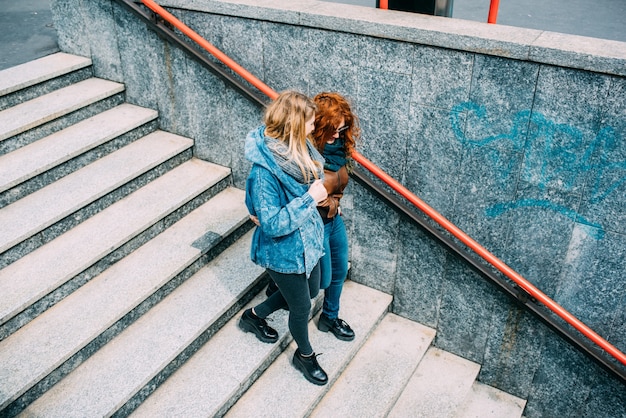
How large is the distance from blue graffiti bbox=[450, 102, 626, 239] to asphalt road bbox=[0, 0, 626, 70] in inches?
104

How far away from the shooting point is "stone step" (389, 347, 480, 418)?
4.06 m

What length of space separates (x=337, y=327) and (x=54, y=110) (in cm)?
297

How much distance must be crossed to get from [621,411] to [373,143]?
260 centimetres

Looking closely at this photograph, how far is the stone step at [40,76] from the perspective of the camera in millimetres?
4656

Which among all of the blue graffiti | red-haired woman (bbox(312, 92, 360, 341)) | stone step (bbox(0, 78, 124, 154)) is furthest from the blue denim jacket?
stone step (bbox(0, 78, 124, 154))

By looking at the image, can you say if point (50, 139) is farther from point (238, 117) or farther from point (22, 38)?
point (22, 38)

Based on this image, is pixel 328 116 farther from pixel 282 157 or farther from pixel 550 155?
pixel 550 155

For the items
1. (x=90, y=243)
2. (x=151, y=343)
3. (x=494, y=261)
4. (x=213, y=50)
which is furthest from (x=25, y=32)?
(x=494, y=261)

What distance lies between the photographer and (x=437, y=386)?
4.28 meters

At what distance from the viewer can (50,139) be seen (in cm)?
461

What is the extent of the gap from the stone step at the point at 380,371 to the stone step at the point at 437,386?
0.47ft

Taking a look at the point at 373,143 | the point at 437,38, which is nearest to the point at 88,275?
the point at 373,143

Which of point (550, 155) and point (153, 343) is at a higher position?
point (550, 155)

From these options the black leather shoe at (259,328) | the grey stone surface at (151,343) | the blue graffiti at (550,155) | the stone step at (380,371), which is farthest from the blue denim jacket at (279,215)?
the blue graffiti at (550,155)
